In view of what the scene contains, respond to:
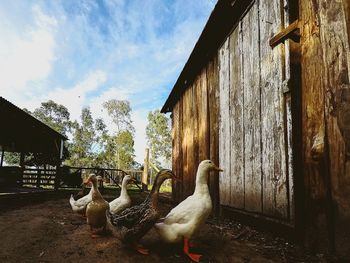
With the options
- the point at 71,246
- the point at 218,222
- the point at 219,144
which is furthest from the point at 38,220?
the point at 219,144

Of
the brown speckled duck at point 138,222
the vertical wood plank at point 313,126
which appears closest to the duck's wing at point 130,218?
the brown speckled duck at point 138,222

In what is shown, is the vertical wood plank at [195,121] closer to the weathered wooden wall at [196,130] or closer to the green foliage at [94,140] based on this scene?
the weathered wooden wall at [196,130]

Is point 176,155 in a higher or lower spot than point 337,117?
lower

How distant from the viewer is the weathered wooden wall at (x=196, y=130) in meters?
5.40

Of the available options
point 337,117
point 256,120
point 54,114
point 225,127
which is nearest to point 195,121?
point 225,127

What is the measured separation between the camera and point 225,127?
4.78 metres

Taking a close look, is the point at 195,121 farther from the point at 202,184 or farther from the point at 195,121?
the point at 202,184

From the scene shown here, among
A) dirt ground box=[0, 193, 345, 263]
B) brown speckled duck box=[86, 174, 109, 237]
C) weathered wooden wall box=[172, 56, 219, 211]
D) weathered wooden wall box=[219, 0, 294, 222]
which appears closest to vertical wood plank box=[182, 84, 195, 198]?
weathered wooden wall box=[172, 56, 219, 211]

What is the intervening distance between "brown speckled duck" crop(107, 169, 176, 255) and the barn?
1.46 meters

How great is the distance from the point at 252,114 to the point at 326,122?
1.47m

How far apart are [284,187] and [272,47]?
71.5 inches

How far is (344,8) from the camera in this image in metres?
2.26

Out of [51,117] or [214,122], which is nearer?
[214,122]

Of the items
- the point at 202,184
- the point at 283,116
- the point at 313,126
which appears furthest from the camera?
the point at 202,184
